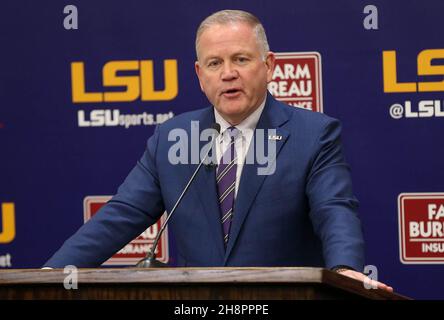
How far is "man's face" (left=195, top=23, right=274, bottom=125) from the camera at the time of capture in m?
3.19

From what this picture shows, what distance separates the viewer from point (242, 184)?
3162 millimetres

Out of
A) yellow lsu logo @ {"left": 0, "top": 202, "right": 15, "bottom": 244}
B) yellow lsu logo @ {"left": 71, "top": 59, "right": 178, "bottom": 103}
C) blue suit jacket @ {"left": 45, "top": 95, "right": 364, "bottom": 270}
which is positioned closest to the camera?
blue suit jacket @ {"left": 45, "top": 95, "right": 364, "bottom": 270}

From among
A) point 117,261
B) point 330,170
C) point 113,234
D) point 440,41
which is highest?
point 440,41

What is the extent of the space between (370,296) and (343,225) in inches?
20.7

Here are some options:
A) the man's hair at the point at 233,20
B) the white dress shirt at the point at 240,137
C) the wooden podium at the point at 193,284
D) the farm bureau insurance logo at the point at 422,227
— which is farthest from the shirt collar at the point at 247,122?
the farm bureau insurance logo at the point at 422,227

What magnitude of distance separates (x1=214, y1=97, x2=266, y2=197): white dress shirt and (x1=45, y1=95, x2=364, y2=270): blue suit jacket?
0.10ft

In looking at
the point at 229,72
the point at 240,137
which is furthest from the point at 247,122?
the point at 229,72

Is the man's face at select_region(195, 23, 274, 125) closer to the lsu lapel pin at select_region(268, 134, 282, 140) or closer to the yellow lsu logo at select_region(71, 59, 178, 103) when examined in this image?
the lsu lapel pin at select_region(268, 134, 282, 140)

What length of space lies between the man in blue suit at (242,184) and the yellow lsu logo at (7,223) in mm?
1518

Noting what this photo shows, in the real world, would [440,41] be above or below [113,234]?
above

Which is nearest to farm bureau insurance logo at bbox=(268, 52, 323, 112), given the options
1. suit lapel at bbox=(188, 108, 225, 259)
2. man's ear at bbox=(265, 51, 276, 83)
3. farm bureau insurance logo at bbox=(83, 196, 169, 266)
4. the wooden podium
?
farm bureau insurance logo at bbox=(83, 196, 169, 266)
